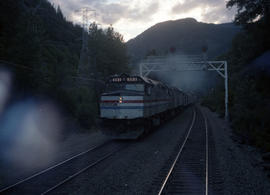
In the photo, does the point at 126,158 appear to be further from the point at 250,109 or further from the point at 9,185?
the point at 250,109

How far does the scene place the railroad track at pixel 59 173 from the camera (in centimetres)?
624

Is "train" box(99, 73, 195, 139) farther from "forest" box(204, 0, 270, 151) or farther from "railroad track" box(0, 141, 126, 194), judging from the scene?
"forest" box(204, 0, 270, 151)

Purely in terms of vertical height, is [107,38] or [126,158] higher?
[107,38]

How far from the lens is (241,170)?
310 inches

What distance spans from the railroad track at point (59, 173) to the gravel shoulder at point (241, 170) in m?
4.47

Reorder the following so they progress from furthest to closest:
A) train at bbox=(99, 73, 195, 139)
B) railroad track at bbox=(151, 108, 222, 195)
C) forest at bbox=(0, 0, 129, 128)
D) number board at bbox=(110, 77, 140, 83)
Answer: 1. forest at bbox=(0, 0, 129, 128)
2. number board at bbox=(110, 77, 140, 83)
3. train at bbox=(99, 73, 195, 139)
4. railroad track at bbox=(151, 108, 222, 195)

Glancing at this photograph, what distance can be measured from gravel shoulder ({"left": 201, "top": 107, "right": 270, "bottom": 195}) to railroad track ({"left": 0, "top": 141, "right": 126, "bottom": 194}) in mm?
4473

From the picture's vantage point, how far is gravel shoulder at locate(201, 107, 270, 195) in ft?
20.7

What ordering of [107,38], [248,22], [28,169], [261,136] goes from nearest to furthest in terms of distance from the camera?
[28,169]
[261,136]
[248,22]
[107,38]

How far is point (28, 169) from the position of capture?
8164mm

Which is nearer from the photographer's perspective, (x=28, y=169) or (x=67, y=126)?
(x=28, y=169)

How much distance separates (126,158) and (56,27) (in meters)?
60.1

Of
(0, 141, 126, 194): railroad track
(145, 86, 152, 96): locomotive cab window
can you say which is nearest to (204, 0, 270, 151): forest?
(145, 86, 152, 96): locomotive cab window

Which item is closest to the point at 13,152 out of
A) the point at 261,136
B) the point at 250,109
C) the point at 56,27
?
the point at 261,136
